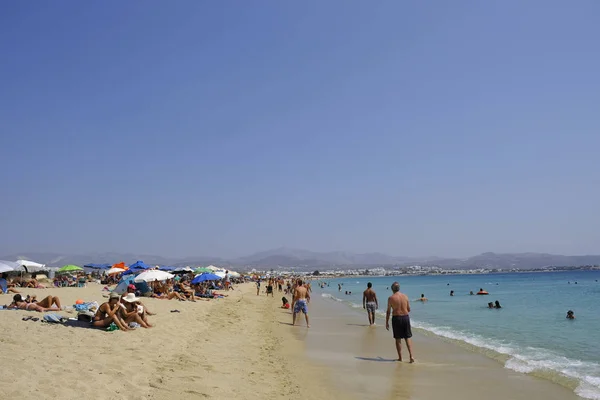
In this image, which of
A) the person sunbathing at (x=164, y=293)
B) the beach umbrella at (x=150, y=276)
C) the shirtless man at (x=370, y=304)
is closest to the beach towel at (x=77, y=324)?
the beach umbrella at (x=150, y=276)

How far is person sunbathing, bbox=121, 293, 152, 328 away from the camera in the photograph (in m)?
9.45

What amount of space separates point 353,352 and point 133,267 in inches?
724

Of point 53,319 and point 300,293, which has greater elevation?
point 300,293

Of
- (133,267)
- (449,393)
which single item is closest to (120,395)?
(449,393)

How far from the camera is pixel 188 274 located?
32.7 metres

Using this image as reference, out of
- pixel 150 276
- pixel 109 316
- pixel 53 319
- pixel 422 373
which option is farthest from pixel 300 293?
pixel 150 276

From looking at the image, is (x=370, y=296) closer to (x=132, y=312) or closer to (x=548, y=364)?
(x=548, y=364)

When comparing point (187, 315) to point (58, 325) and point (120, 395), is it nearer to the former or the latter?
point (58, 325)

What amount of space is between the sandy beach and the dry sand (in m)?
0.01

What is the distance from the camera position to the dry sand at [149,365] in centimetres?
490

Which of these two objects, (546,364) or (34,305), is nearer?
(546,364)

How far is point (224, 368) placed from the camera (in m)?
6.93

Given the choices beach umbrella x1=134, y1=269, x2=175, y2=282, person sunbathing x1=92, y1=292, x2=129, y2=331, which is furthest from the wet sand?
beach umbrella x1=134, y1=269, x2=175, y2=282

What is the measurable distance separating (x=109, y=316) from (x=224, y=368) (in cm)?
356
